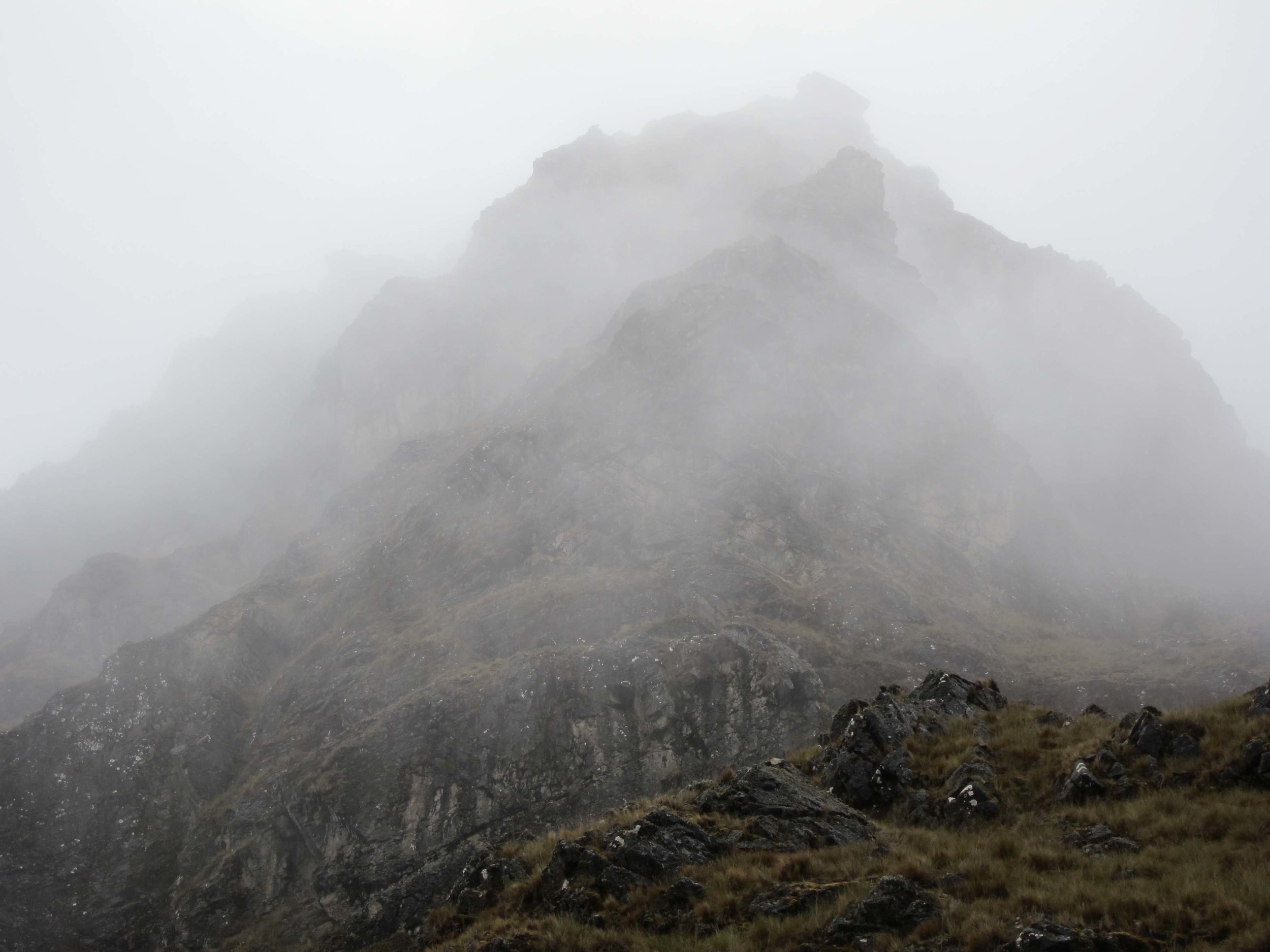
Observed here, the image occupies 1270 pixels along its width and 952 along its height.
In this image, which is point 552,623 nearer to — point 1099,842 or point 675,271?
point 1099,842

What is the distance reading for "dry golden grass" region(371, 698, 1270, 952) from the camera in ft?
36.7

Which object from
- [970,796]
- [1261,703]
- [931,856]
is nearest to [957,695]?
[970,796]

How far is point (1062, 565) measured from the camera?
75062mm

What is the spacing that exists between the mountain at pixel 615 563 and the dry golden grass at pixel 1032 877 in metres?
16.7

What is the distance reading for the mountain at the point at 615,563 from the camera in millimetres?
47688

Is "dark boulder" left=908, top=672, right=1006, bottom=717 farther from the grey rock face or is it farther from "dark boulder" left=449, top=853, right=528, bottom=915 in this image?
the grey rock face

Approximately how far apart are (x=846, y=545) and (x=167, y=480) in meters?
117

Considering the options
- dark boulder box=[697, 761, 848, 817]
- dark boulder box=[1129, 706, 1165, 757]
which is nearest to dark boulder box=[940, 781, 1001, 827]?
dark boulder box=[697, 761, 848, 817]

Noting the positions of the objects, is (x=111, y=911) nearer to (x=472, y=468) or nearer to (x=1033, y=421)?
(x=472, y=468)

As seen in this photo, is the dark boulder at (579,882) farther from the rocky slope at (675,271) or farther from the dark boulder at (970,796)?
the rocky slope at (675,271)

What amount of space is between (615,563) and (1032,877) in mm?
50919

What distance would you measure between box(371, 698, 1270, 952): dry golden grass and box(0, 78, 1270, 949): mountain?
54.9ft

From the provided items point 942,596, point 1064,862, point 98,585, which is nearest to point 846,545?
point 942,596

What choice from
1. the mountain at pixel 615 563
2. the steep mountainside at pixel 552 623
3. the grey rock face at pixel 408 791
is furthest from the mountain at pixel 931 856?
the steep mountainside at pixel 552 623
